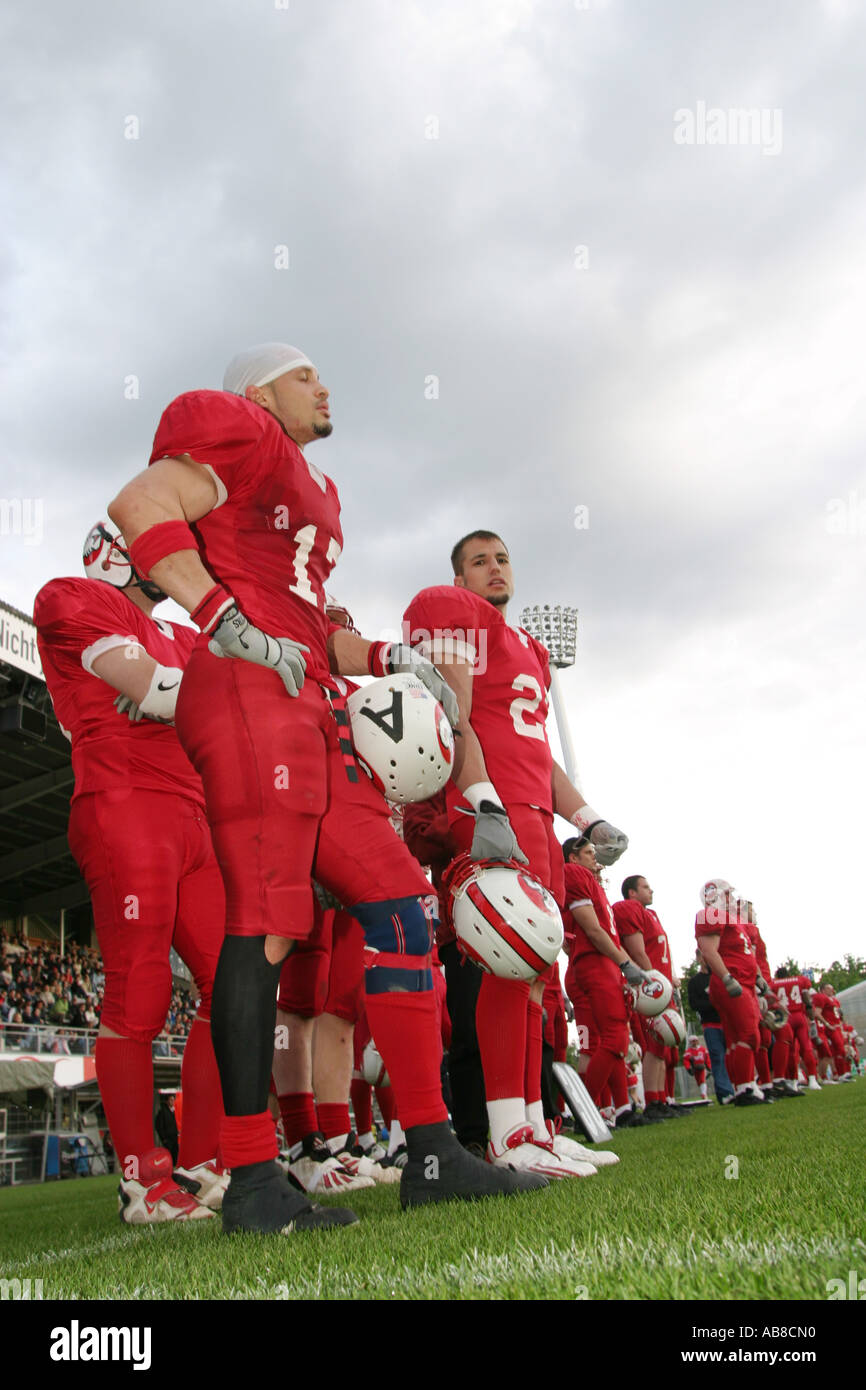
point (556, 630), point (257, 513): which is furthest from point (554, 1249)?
point (556, 630)

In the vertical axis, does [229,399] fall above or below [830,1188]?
above

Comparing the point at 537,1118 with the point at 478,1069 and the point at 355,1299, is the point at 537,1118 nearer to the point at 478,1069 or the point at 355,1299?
the point at 478,1069

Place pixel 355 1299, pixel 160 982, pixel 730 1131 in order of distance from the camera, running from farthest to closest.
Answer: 1. pixel 730 1131
2. pixel 160 982
3. pixel 355 1299

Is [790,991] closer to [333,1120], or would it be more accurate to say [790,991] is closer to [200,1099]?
[333,1120]

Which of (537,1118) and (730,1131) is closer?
(537,1118)

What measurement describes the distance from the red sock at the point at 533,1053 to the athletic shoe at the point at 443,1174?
3.36ft

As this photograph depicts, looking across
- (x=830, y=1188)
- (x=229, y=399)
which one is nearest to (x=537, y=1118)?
(x=830, y=1188)

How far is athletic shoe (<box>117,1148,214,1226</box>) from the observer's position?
3.34 meters

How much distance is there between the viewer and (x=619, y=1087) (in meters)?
8.58

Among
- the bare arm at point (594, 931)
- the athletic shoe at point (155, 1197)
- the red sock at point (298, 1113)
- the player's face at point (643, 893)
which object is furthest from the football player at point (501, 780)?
the player's face at point (643, 893)

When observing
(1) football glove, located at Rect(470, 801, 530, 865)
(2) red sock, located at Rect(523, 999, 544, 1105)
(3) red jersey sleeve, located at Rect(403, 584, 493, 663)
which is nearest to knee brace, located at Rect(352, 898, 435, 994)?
(1) football glove, located at Rect(470, 801, 530, 865)

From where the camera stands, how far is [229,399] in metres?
2.93

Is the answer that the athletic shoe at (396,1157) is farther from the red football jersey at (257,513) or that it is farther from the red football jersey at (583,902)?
the red football jersey at (257,513)
